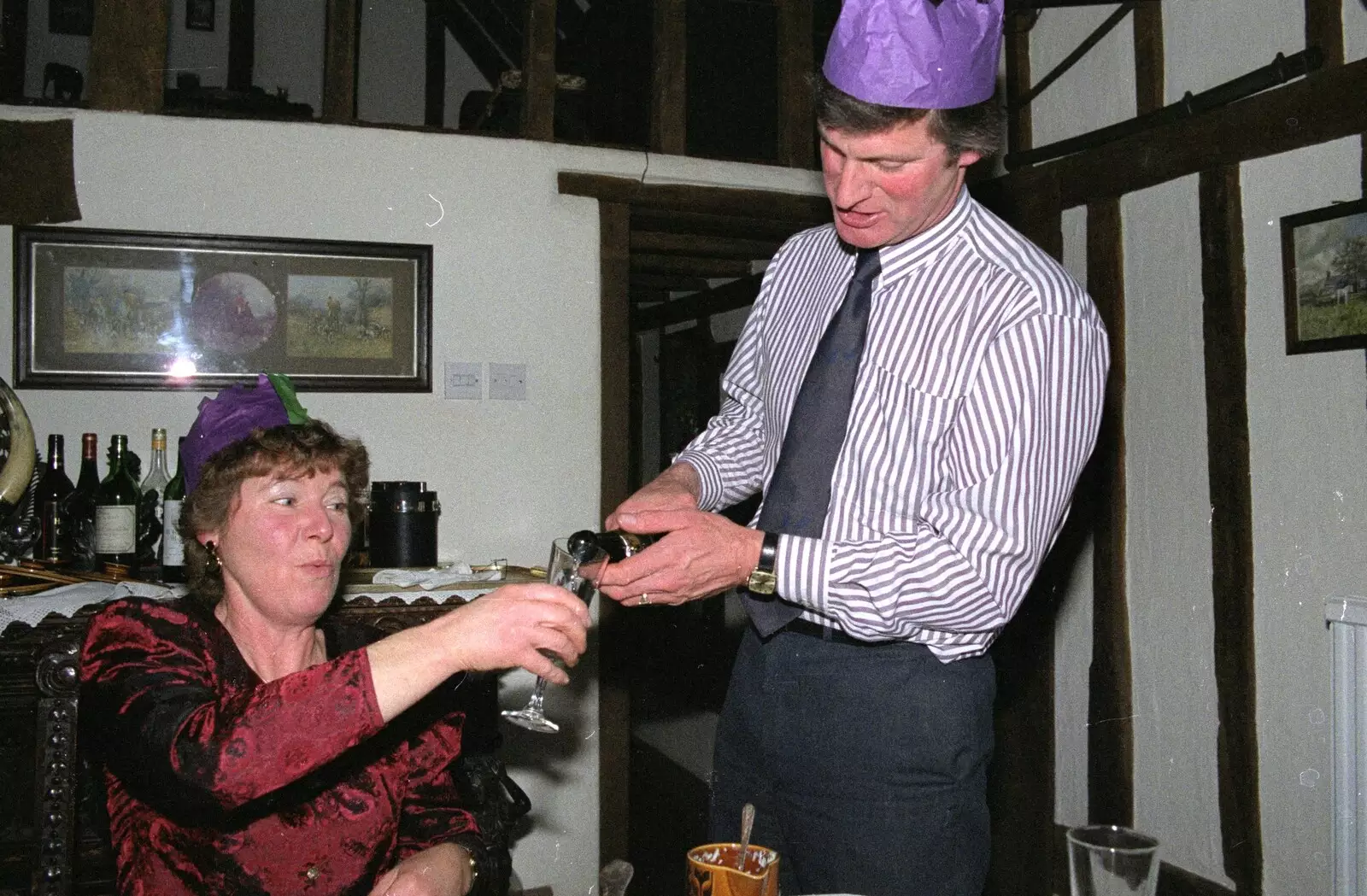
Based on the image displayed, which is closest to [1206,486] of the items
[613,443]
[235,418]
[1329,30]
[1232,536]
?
[1232,536]

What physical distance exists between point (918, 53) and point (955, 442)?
53 cm

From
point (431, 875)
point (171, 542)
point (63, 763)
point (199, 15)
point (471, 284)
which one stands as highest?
point (199, 15)

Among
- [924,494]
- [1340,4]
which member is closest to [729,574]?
[924,494]

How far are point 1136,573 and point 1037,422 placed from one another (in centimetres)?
228

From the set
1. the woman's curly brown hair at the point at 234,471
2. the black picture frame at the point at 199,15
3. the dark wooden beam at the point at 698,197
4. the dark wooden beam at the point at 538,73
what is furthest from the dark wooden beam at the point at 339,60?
the black picture frame at the point at 199,15

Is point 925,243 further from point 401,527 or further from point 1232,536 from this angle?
point 401,527

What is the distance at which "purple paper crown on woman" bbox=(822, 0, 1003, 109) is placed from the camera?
4.72 ft

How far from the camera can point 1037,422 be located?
1391mm

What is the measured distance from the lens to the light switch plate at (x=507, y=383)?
3732 mm

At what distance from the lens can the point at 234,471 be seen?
Result: 1703 mm

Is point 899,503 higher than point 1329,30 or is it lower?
lower

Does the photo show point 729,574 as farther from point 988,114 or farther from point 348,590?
point 348,590

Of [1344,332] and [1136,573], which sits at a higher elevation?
[1344,332]

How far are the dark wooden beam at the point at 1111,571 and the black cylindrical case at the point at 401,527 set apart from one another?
2.18 metres
